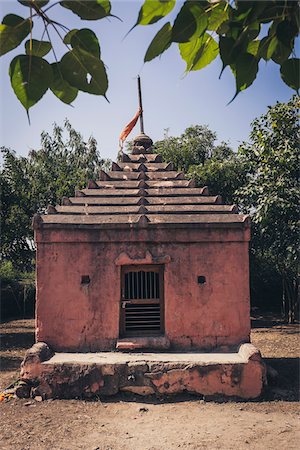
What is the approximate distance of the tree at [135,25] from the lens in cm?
118

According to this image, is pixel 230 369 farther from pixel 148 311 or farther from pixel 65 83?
pixel 65 83

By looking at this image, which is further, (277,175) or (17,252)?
(17,252)

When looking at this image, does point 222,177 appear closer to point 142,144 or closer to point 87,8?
point 142,144

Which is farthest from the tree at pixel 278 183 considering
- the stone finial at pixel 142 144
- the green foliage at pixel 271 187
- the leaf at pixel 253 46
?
the leaf at pixel 253 46

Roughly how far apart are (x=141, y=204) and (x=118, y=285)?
1.71 m

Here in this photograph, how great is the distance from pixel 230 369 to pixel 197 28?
20.9 feet

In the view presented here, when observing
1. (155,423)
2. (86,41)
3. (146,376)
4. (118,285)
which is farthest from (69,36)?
(118,285)

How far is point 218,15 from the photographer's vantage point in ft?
4.66

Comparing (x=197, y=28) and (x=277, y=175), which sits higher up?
(x=277, y=175)

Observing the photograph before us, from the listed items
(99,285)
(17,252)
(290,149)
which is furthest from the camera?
(17,252)

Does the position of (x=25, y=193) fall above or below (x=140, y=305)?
above

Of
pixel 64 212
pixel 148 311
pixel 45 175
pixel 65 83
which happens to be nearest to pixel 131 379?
pixel 148 311

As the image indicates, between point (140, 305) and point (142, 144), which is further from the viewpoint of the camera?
point (142, 144)

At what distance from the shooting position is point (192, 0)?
1.25 metres
